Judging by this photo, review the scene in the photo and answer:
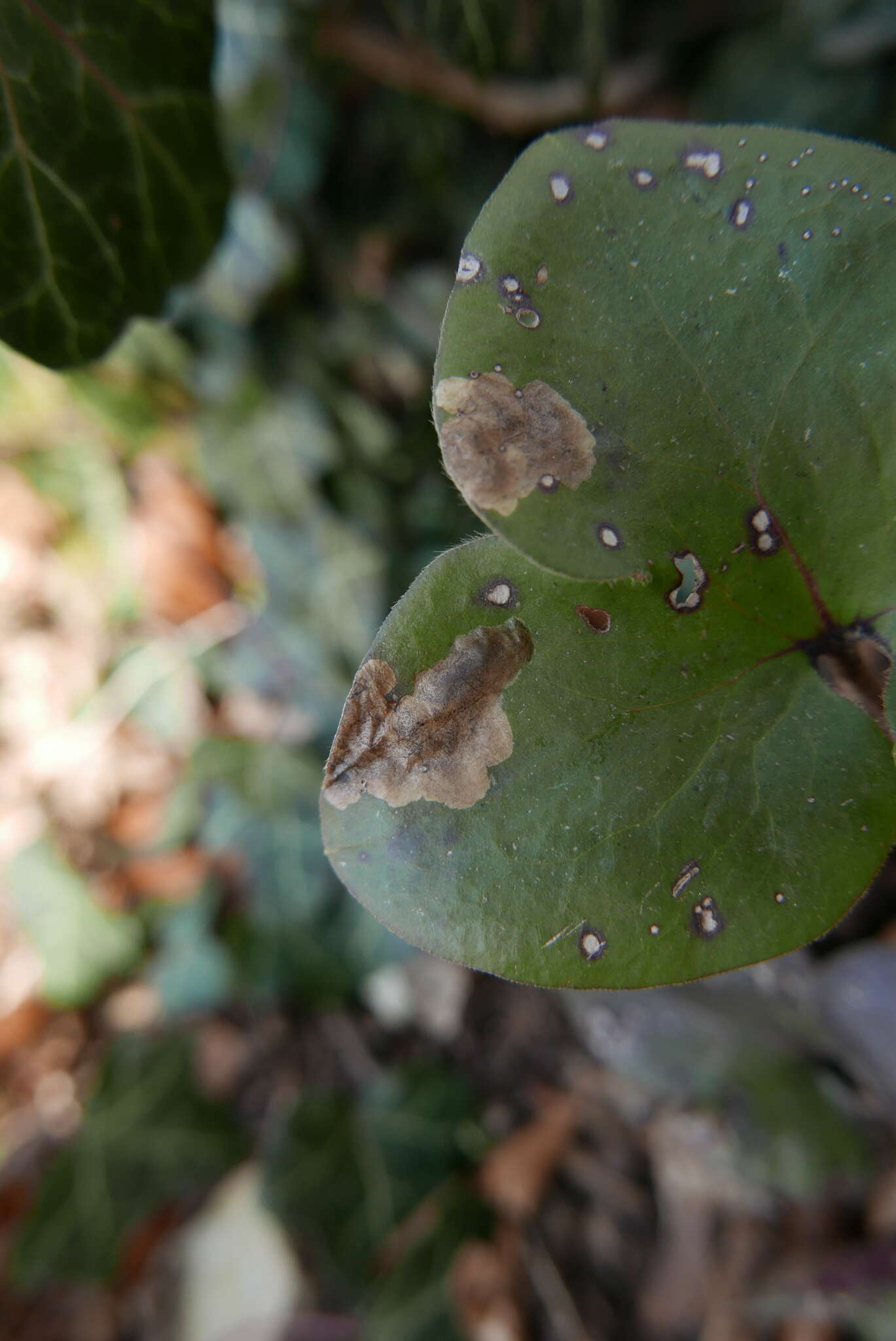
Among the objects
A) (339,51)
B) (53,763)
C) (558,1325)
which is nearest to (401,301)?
(339,51)

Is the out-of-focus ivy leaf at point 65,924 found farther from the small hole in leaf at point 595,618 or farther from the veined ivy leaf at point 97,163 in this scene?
the small hole in leaf at point 595,618

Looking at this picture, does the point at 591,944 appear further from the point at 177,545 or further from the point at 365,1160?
the point at 177,545

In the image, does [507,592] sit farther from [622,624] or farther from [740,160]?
[740,160]

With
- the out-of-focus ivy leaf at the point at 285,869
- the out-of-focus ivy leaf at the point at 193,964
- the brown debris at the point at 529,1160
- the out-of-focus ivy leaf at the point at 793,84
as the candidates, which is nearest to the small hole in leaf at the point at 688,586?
the out-of-focus ivy leaf at the point at 793,84

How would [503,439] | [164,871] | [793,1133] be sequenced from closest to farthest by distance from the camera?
[503,439], [793,1133], [164,871]

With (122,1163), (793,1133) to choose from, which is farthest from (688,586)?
(122,1163)

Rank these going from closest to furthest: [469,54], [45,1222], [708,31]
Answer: [469,54] → [708,31] → [45,1222]
